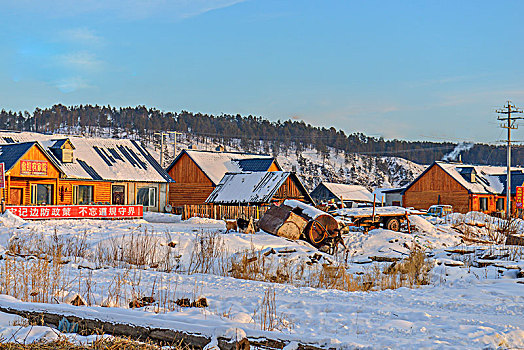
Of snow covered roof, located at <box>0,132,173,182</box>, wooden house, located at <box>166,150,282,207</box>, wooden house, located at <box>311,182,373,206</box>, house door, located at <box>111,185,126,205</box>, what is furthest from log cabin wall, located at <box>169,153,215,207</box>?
wooden house, located at <box>311,182,373,206</box>

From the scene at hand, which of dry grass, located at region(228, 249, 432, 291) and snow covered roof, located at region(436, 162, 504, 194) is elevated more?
snow covered roof, located at region(436, 162, 504, 194)

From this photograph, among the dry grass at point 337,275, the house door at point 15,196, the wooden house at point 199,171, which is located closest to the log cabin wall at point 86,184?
the house door at point 15,196

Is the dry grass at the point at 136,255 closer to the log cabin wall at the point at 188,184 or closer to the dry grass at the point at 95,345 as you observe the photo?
the dry grass at the point at 95,345

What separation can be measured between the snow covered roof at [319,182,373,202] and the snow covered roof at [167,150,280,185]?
2562cm

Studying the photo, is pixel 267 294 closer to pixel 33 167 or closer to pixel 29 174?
pixel 29 174

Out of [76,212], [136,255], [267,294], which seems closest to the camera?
[267,294]

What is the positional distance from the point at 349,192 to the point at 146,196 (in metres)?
45.4

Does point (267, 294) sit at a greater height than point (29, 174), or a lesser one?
lesser

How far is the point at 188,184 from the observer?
56969 millimetres

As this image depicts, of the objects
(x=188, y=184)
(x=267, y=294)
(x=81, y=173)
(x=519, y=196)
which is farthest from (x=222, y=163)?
(x=267, y=294)

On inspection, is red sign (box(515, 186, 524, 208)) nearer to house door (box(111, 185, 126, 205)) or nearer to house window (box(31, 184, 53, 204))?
house door (box(111, 185, 126, 205))

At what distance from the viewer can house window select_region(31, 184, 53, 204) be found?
3734cm

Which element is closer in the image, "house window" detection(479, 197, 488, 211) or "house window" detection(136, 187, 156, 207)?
"house window" detection(136, 187, 156, 207)

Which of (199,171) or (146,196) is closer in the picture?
(146,196)
